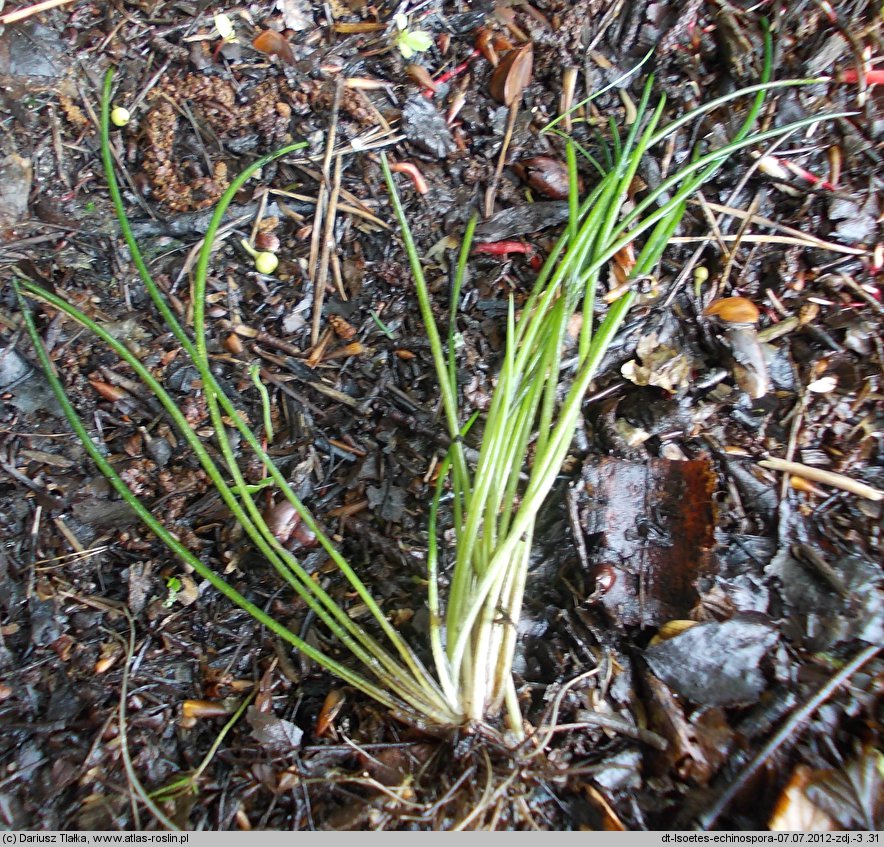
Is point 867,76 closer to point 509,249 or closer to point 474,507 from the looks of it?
point 509,249

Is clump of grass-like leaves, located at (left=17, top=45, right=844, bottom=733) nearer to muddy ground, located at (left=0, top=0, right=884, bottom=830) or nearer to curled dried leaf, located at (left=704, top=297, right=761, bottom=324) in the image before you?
muddy ground, located at (left=0, top=0, right=884, bottom=830)

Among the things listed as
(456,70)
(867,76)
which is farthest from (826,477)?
(456,70)

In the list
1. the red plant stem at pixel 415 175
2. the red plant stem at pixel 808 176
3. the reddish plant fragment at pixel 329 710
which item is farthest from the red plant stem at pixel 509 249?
the reddish plant fragment at pixel 329 710

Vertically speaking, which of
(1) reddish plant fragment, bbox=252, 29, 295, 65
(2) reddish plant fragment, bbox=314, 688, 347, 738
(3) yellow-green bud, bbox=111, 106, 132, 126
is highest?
(1) reddish plant fragment, bbox=252, 29, 295, 65

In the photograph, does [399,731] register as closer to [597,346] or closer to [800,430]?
[597,346]

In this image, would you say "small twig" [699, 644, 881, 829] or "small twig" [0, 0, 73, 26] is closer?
"small twig" [699, 644, 881, 829]

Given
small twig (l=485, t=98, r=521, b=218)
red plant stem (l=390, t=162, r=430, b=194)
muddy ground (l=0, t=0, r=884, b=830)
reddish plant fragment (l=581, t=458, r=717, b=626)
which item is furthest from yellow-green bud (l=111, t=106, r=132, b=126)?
reddish plant fragment (l=581, t=458, r=717, b=626)
